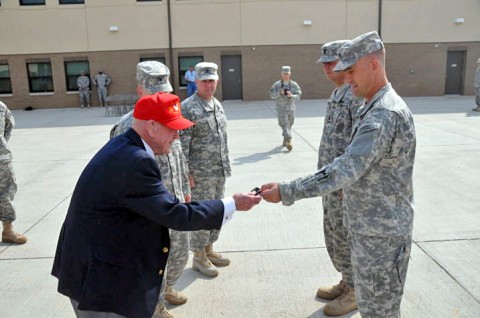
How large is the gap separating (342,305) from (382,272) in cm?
111

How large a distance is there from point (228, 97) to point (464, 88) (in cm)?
1256

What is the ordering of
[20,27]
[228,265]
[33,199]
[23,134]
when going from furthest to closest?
[20,27] → [23,134] → [33,199] → [228,265]

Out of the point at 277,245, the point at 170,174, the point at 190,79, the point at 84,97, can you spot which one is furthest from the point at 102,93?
the point at 170,174

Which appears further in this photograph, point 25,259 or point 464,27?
point 464,27

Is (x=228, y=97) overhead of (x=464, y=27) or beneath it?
beneath

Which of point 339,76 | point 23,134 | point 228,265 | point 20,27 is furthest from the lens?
point 20,27

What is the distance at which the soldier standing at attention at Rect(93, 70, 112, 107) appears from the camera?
22.1 m

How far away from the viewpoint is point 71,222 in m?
2.21

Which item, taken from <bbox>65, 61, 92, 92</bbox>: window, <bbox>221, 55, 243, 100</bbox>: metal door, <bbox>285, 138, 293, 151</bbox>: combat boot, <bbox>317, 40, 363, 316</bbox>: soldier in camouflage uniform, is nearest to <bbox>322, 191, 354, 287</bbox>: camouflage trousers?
<bbox>317, 40, 363, 316</bbox>: soldier in camouflage uniform

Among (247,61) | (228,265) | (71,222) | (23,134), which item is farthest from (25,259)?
(247,61)

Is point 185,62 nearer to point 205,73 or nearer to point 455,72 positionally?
point 455,72

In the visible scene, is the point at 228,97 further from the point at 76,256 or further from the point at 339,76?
the point at 76,256

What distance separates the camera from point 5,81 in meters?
23.0

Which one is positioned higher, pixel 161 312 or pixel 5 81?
pixel 5 81
